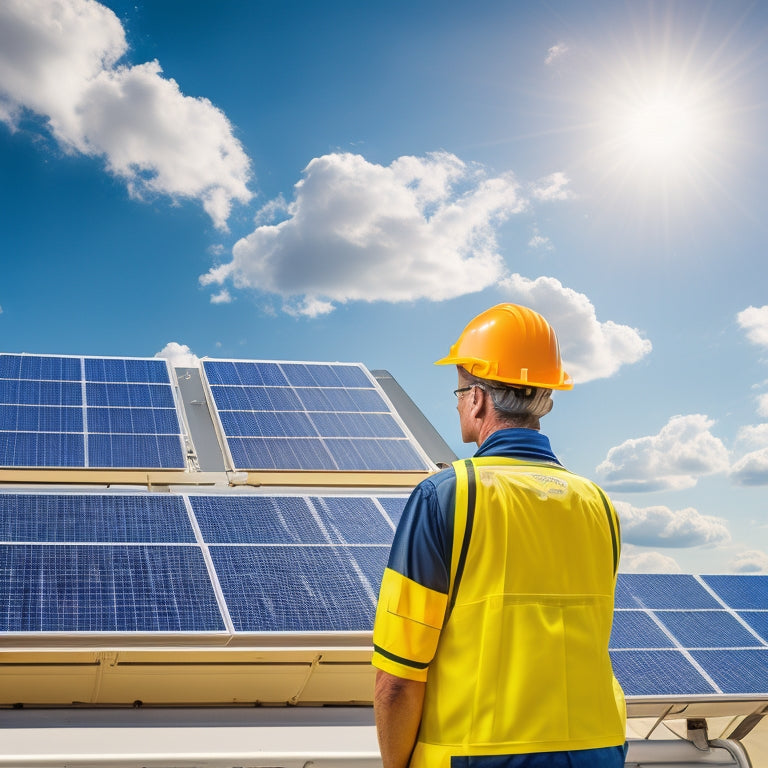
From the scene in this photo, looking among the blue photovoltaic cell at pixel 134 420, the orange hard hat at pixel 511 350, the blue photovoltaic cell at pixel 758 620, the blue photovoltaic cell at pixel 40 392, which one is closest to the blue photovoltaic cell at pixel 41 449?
the blue photovoltaic cell at pixel 134 420

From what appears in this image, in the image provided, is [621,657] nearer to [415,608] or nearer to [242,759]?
[242,759]

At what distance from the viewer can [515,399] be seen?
340cm

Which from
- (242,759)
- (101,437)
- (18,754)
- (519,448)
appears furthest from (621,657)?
(101,437)

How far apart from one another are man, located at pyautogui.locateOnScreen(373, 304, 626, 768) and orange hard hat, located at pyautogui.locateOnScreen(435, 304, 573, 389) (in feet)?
1.33

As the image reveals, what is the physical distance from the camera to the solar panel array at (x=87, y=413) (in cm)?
820

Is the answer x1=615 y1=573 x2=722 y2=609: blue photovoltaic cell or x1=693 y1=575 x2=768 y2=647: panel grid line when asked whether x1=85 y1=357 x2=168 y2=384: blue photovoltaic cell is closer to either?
x1=615 y1=573 x2=722 y2=609: blue photovoltaic cell

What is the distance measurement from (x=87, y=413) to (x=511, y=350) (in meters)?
6.89

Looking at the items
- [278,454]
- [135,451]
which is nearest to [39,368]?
[135,451]

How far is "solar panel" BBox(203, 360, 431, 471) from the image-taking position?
877 cm

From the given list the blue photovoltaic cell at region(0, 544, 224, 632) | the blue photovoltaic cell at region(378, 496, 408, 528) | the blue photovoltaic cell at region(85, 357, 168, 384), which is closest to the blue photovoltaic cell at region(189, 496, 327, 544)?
the blue photovoltaic cell at region(0, 544, 224, 632)

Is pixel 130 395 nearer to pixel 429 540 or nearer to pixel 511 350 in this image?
pixel 511 350

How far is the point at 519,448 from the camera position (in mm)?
3250

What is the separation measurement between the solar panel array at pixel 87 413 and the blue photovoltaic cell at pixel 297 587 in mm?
2477

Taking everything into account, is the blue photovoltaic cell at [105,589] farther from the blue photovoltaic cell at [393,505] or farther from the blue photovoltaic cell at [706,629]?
the blue photovoltaic cell at [706,629]
